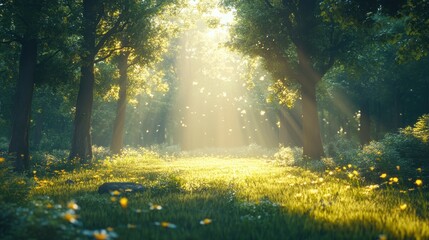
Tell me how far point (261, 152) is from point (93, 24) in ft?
100

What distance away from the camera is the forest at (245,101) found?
5431 millimetres

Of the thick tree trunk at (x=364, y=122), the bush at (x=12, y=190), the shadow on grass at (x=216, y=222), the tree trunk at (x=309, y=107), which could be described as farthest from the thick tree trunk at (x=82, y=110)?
the thick tree trunk at (x=364, y=122)

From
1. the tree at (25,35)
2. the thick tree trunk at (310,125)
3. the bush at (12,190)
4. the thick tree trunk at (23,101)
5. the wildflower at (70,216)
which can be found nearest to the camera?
the wildflower at (70,216)

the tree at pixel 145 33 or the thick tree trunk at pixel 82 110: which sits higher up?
the tree at pixel 145 33

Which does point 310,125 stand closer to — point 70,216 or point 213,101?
point 70,216

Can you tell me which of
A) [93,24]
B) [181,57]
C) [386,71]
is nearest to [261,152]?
[386,71]

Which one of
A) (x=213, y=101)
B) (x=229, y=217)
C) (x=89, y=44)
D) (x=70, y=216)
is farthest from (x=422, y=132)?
(x=213, y=101)

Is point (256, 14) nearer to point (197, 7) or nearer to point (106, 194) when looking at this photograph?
point (197, 7)

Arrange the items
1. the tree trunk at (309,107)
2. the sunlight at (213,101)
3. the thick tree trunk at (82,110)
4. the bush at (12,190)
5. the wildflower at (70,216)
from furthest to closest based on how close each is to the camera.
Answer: the sunlight at (213,101)
the tree trunk at (309,107)
the thick tree trunk at (82,110)
the bush at (12,190)
the wildflower at (70,216)

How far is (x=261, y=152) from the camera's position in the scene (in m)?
46.7

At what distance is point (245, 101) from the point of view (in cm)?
6097

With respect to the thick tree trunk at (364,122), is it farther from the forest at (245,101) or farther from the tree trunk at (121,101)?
the tree trunk at (121,101)

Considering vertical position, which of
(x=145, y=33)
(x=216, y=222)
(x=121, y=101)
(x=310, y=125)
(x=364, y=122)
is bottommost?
(x=216, y=222)

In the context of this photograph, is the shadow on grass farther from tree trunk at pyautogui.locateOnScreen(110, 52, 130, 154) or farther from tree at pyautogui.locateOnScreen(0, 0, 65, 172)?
tree trunk at pyautogui.locateOnScreen(110, 52, 130, 154)
